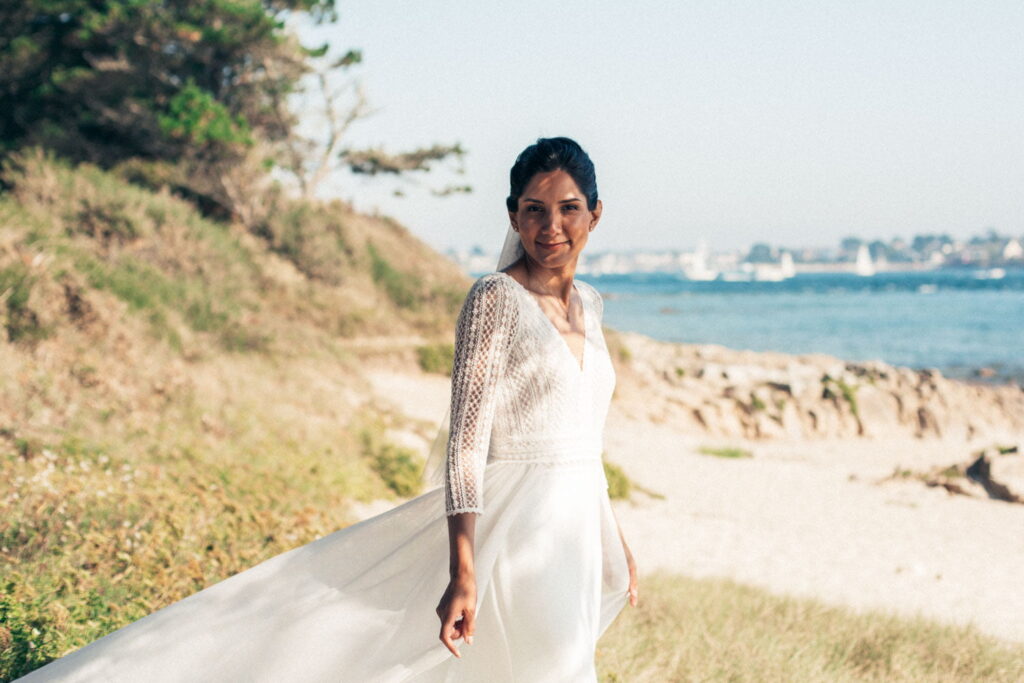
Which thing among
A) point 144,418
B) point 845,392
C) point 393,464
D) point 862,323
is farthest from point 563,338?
point 862,323

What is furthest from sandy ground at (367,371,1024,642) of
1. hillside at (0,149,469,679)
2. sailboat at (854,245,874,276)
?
sailboat at (854,245,874,276)

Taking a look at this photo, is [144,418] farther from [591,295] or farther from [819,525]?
[819,525]

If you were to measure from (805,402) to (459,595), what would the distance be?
18.1 m

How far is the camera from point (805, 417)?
1859 cm

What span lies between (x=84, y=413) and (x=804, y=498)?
9.47 m

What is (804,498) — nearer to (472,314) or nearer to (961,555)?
(961,555)

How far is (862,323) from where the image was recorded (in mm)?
Answer: 58188

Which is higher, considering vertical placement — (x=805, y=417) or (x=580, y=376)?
(x=580, y=376)

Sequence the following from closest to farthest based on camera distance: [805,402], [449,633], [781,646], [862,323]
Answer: [449,633]
[781,646]
[805,402]
[862,323]

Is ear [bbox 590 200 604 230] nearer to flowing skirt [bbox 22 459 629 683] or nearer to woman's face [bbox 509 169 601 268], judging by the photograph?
woman's face [bbox 509 169 601 268]

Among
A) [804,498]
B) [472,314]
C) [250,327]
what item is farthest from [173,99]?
[472,314]

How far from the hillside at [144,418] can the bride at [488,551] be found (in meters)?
1.51

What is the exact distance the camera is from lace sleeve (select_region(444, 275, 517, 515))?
228 centimetres

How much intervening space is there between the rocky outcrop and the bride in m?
15.5
